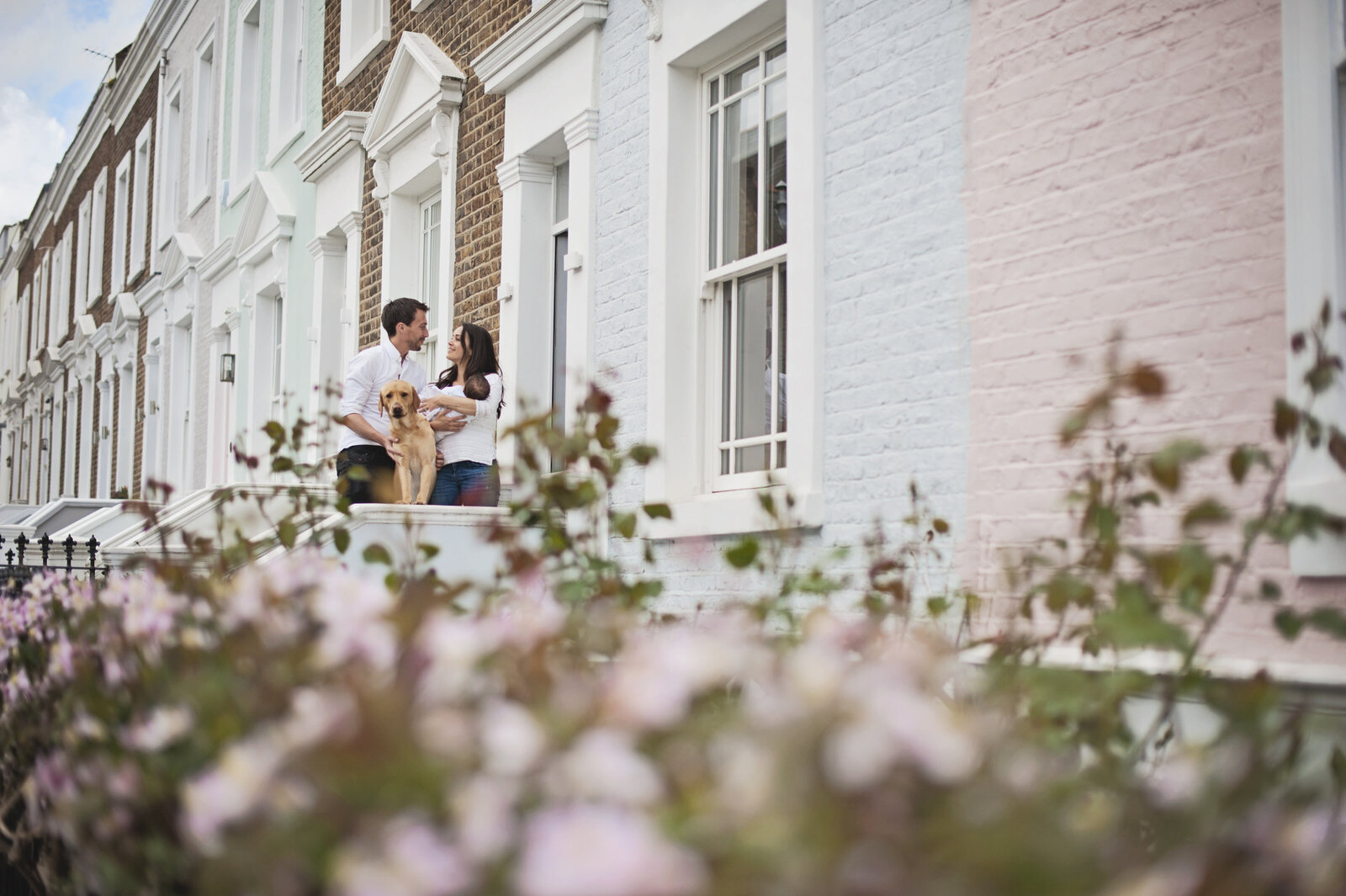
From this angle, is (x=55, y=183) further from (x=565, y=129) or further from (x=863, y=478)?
(x=863, y=478)

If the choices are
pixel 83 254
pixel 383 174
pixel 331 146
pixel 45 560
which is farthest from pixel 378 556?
pixel 83 254

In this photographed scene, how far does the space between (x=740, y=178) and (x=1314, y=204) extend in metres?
3.45

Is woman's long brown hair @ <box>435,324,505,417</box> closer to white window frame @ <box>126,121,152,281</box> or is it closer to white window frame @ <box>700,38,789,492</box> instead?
white window frame @ <box>700,38,789,492</box>

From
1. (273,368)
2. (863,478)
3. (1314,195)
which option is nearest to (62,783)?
(1314,195)

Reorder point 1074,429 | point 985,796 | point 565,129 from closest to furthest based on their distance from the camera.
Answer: point 985,796
point 1074,429
point 565,129

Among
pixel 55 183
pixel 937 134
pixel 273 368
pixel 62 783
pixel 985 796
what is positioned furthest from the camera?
pixel 55 183

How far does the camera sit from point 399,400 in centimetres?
765

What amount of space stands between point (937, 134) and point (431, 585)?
3.62m

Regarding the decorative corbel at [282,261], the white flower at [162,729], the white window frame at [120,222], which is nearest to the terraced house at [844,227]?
the decorative corbel at [282,261]

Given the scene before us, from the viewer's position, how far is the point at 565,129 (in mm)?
8078

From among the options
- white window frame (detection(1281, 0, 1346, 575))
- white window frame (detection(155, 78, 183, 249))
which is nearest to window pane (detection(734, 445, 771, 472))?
white window frame (detection(1281, 0, 1346, 575))

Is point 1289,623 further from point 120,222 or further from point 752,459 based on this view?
point 120,222

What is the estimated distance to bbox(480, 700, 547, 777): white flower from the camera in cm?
115

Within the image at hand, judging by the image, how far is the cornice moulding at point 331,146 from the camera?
37.7ft
